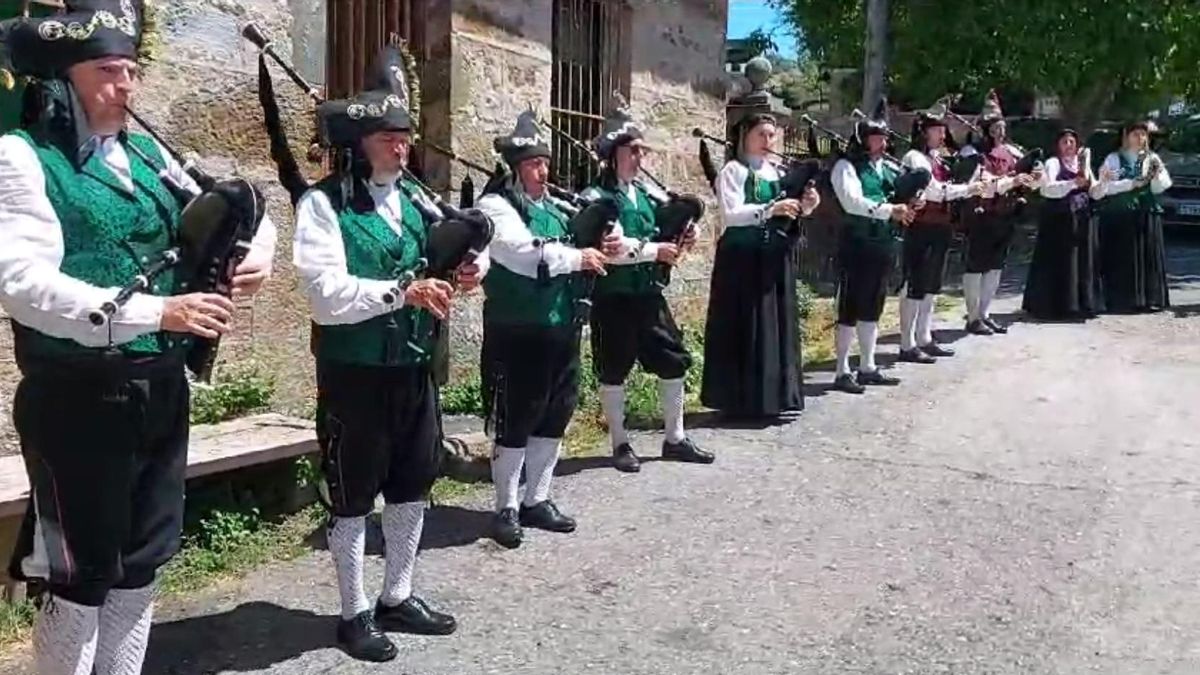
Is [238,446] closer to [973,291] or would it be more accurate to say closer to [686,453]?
[686,453]

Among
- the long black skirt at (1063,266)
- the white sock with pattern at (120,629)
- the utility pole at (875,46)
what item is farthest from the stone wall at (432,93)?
the utility pole at (875,46)

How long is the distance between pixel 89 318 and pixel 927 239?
7735mm

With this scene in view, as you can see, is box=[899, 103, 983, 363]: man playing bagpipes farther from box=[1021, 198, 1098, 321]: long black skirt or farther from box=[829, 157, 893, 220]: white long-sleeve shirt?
box=[1021, 198, 1098, 321]: long black skirt

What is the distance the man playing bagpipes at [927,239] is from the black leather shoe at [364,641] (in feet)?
20.5

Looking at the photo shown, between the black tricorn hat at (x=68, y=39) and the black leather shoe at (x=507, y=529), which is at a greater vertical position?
the black tricorn hat at (x=68, y=39)

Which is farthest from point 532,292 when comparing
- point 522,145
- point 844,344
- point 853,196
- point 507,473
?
point 844,344

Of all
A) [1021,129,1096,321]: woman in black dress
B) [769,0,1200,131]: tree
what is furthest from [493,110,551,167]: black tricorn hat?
[769,0,1200,131]: tree

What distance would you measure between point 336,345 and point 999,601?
8.63 ft

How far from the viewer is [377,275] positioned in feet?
14.5

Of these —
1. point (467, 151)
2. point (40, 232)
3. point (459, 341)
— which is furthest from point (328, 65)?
point (40, 232)

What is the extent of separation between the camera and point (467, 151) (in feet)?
27.0

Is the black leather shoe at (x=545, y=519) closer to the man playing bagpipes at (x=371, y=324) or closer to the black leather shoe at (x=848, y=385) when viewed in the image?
the man playing bagpipes at (x=371, y=324)

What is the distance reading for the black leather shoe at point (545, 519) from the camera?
606 centimetres

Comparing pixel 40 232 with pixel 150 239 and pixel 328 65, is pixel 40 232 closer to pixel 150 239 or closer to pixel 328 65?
pixel 150 239
